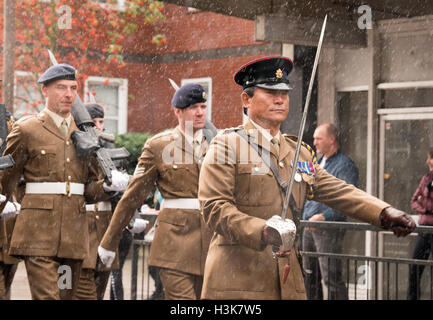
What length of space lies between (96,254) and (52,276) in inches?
49.0

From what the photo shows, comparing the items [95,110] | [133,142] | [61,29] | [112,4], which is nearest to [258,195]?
[95,110]

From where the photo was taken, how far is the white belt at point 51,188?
7461 millimetres

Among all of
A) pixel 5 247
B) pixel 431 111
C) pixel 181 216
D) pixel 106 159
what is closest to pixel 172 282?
pixel 181 216

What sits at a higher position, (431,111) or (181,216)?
(431,111)

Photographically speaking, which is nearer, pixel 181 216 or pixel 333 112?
pixel 181 216

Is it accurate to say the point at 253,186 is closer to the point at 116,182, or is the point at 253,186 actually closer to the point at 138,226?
the point at 116,182

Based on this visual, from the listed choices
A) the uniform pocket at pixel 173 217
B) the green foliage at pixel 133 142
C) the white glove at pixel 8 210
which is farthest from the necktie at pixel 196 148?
the green foliage at pixel 133 142

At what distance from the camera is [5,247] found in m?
8.34

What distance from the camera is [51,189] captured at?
24.6 ft

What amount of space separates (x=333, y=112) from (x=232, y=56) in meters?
7.94

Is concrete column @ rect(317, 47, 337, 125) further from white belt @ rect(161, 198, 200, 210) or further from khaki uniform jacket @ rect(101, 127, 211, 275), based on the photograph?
white belt @ rect(161, 198, 200, 210)

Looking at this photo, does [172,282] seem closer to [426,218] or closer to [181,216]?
[181,216]

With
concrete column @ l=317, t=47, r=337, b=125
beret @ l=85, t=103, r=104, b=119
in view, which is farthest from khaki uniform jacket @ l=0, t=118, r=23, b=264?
concrete column @ l=317, t=47, r=337, b=125
